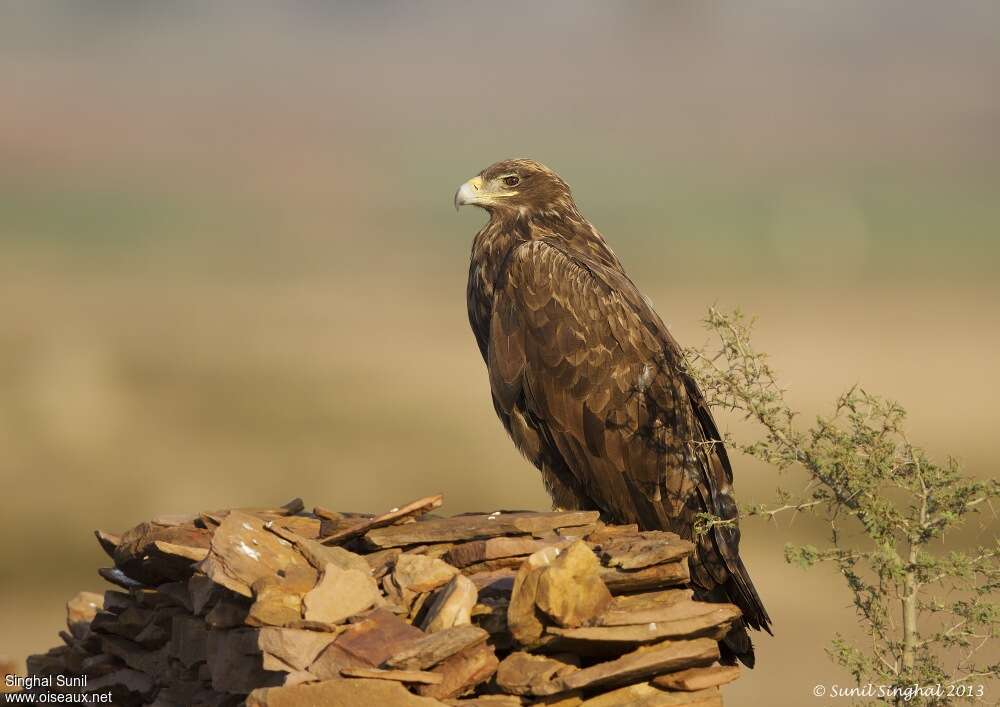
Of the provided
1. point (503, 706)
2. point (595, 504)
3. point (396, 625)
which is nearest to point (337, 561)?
point (396, 625)

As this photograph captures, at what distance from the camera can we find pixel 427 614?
19.4 ft

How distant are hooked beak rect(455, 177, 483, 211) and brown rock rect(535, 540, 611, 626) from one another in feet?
13.6

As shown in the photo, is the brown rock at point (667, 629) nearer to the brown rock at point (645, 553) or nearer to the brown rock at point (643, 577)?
the brown rock at point (643, 577)

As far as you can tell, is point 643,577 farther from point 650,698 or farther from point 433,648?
point 433,648

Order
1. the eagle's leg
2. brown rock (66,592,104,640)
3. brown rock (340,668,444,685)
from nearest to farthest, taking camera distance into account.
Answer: brown rock (340,668,444,685) < the eagle's leg < brown rock (66,592,104,640)

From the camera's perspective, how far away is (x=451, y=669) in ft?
18.4

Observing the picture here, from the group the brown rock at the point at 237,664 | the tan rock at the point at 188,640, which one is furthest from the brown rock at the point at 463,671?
the tan rock at the point at 188,640

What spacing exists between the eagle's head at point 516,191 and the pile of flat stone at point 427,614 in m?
3.07

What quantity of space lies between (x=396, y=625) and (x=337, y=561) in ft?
2.44

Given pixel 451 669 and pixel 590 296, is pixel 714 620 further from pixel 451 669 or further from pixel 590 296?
pixel 590 296

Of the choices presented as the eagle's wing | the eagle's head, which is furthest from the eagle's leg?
the eagle's head

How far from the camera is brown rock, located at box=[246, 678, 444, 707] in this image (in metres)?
5.28

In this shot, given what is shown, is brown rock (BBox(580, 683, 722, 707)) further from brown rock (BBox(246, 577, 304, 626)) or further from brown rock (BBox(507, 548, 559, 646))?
brown rock (BBox(246, 577, 304, 626))

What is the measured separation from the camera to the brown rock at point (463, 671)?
5.56 m
